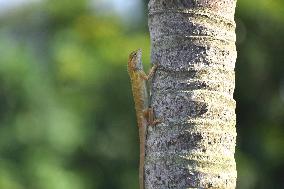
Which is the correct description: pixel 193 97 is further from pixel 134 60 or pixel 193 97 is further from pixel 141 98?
pixel 134 60

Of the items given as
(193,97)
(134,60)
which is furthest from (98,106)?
(193,97)

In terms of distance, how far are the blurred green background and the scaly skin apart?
8328 millimetres

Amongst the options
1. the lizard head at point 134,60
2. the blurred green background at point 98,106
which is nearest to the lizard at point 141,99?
the lizard head at point 134,60

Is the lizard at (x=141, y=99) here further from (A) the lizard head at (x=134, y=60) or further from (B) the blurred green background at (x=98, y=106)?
(B) the blurred green background at (x=98, y=106)

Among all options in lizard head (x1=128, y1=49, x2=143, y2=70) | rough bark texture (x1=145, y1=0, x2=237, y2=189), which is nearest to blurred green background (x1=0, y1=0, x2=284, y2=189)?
lizard head (x1=128, y1=49, x2=143, y2=70)

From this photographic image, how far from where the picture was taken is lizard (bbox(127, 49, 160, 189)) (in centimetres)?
447

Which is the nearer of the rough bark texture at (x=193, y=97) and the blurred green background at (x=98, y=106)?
the rough bark texture at (x=193, y=97)

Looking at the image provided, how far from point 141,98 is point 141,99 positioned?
0.05ft

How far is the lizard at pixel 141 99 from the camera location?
14.7 feet

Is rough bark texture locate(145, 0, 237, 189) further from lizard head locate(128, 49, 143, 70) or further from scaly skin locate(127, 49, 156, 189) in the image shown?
lizard head locate(128, 49, 143, 70)

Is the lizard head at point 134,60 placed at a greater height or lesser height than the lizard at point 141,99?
greater

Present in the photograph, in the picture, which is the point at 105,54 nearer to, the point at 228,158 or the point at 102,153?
the point at 102,153

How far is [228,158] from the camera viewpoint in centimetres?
437

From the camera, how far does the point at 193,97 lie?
4.32 meters
